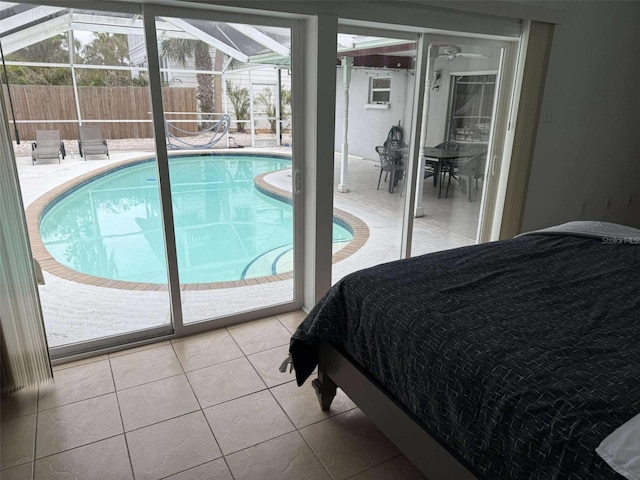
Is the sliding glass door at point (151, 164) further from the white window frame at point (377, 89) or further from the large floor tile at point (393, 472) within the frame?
the large floor tile at point (393, 472)

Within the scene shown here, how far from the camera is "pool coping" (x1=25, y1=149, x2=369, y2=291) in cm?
282

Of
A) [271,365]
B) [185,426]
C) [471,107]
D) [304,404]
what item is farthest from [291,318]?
[471,107]

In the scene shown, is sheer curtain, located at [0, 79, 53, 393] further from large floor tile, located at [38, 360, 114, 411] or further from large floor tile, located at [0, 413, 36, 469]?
large floor tile, located at [0, 413, 36, 469]

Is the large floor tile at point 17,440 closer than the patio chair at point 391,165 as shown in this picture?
Yes

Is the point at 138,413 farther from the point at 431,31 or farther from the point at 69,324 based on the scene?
the point at 431,31

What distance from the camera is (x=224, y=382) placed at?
2.44 metres

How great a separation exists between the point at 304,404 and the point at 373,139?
227 centimetres

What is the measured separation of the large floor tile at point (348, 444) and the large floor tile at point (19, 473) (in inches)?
46.3

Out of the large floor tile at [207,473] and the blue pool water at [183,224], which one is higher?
the blue pool water at [183,224]

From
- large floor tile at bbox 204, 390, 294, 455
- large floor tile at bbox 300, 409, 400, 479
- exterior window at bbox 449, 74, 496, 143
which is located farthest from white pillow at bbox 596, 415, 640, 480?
exterior window at bbox 449, 74, 496, 143

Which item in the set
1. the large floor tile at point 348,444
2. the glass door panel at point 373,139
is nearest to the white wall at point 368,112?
the glass door panel at point 373,139

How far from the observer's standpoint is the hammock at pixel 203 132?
2578 mm

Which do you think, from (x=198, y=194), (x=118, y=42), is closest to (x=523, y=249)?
(x=198, y=194)

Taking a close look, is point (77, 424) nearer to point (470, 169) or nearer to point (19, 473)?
point (19, 473)
